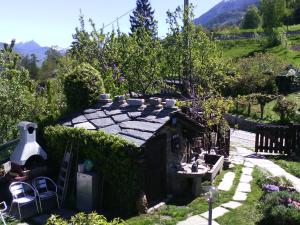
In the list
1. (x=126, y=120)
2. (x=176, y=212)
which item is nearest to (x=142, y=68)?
(x=126, y=120)

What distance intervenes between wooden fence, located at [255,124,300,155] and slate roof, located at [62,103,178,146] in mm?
7150

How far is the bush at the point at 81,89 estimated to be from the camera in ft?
39.2

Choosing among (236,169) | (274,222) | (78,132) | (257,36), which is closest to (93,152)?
(78,132)

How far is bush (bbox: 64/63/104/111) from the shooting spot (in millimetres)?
11953

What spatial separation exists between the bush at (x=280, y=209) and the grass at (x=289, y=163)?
397 centimetres

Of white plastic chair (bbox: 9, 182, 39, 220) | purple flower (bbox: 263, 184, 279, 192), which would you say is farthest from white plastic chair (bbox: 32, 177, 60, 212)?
purple flower (bbox: 263, 184, 279, 192)

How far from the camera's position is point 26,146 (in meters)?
10.4

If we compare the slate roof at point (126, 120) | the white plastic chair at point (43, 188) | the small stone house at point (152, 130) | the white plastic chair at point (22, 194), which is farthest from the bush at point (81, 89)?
the white plastic chair at point (22, 194)

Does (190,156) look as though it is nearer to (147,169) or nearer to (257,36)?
(147,169)

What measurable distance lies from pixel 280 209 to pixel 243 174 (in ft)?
13.1

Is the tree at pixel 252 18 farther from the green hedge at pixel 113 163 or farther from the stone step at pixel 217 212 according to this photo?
the green hedge at pixel 113 163

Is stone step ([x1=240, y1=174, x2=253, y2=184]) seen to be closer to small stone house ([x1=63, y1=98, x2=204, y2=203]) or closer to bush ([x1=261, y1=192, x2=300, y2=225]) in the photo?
small stone house ([x1=63, y1=98, x2=204, y2=203])

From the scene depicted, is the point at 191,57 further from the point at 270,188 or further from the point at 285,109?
the point at 270,188

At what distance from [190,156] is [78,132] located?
354cm
